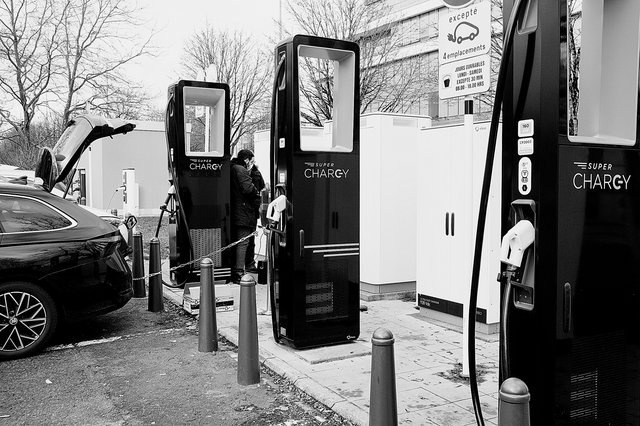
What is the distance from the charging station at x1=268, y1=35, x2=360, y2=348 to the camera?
5933mm

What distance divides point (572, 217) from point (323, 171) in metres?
3.14

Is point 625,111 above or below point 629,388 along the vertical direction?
Answer: above

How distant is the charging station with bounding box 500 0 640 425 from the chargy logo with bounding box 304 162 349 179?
2.88 m

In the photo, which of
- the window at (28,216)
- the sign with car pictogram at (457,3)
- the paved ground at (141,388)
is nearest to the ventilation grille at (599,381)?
the paved ground at (141,388)

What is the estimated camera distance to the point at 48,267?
6328 millimetres

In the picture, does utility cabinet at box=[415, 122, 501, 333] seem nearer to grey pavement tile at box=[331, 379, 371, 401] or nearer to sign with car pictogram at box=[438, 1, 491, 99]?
sign with car pictogram at box=[438, 1, 491, 99]

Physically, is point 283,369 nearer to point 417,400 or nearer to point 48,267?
point 417,400

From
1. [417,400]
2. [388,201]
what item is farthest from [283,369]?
[388,201]

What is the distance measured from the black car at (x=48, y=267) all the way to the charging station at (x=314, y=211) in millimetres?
1937

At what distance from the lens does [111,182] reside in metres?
27.1

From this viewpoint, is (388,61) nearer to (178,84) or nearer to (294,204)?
(178,84)

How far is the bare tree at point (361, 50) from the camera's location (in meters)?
23.7

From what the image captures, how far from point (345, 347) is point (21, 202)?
12.3ft

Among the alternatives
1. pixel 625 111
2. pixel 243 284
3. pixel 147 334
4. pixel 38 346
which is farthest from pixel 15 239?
pixel 625 111
